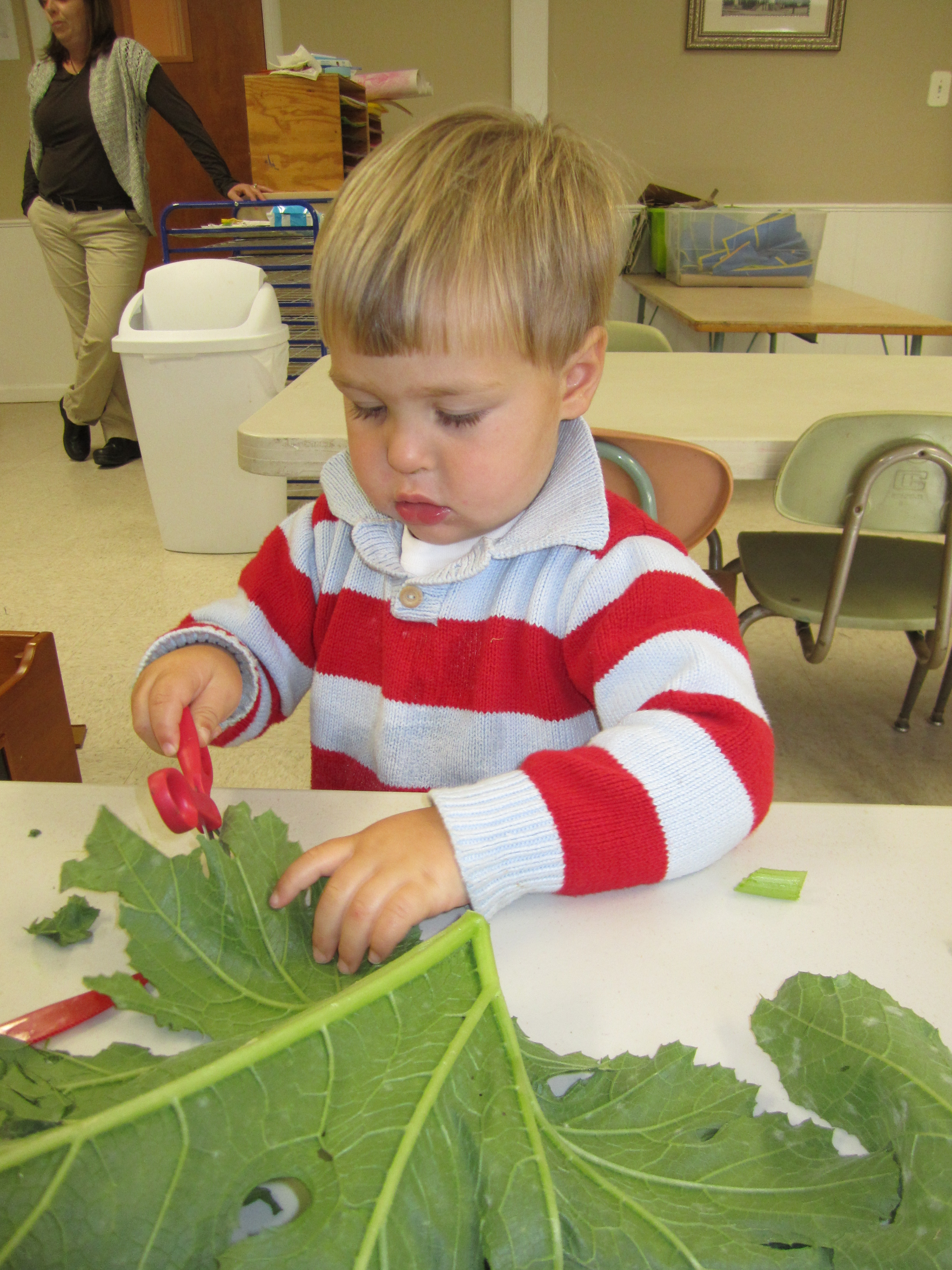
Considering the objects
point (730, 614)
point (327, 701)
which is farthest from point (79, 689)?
point (730, 614)

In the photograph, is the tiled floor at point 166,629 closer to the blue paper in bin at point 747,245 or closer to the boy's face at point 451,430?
the blue paper in bin at point 747,245

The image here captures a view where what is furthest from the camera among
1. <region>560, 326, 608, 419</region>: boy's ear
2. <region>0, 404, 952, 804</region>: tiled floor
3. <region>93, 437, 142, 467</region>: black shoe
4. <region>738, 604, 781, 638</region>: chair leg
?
<region>93, 437, 142, 467</region>: black shoe

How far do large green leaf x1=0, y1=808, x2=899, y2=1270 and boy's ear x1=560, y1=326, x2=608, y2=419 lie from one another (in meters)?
0.46

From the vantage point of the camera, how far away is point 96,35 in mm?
3164

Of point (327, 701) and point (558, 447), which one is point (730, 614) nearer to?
point (558, 447)

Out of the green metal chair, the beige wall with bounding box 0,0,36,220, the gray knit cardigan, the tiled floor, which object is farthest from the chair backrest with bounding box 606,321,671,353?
the beige wall with bounding box 0,0,36,220

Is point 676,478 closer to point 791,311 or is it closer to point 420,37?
point 791,311

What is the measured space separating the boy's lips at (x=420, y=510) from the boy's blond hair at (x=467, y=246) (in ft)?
0.35

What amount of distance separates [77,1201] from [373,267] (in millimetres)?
538

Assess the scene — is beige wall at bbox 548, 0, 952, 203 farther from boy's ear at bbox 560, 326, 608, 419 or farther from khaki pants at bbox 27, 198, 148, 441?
boy's ear at bbox 560, 326, 608, 419

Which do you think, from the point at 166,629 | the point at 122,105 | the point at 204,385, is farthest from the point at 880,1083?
the point at 122,105

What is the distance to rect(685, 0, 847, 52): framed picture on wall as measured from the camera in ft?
12.6

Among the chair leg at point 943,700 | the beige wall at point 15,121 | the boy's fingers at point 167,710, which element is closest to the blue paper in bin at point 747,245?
the chair leg at point 943,700

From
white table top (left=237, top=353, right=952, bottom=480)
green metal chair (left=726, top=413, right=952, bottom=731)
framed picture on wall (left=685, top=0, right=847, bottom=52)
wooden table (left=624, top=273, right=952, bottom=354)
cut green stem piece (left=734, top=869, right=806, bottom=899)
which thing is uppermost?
framed picture on wall (left=685, top=0, right=847, bottom=52)
